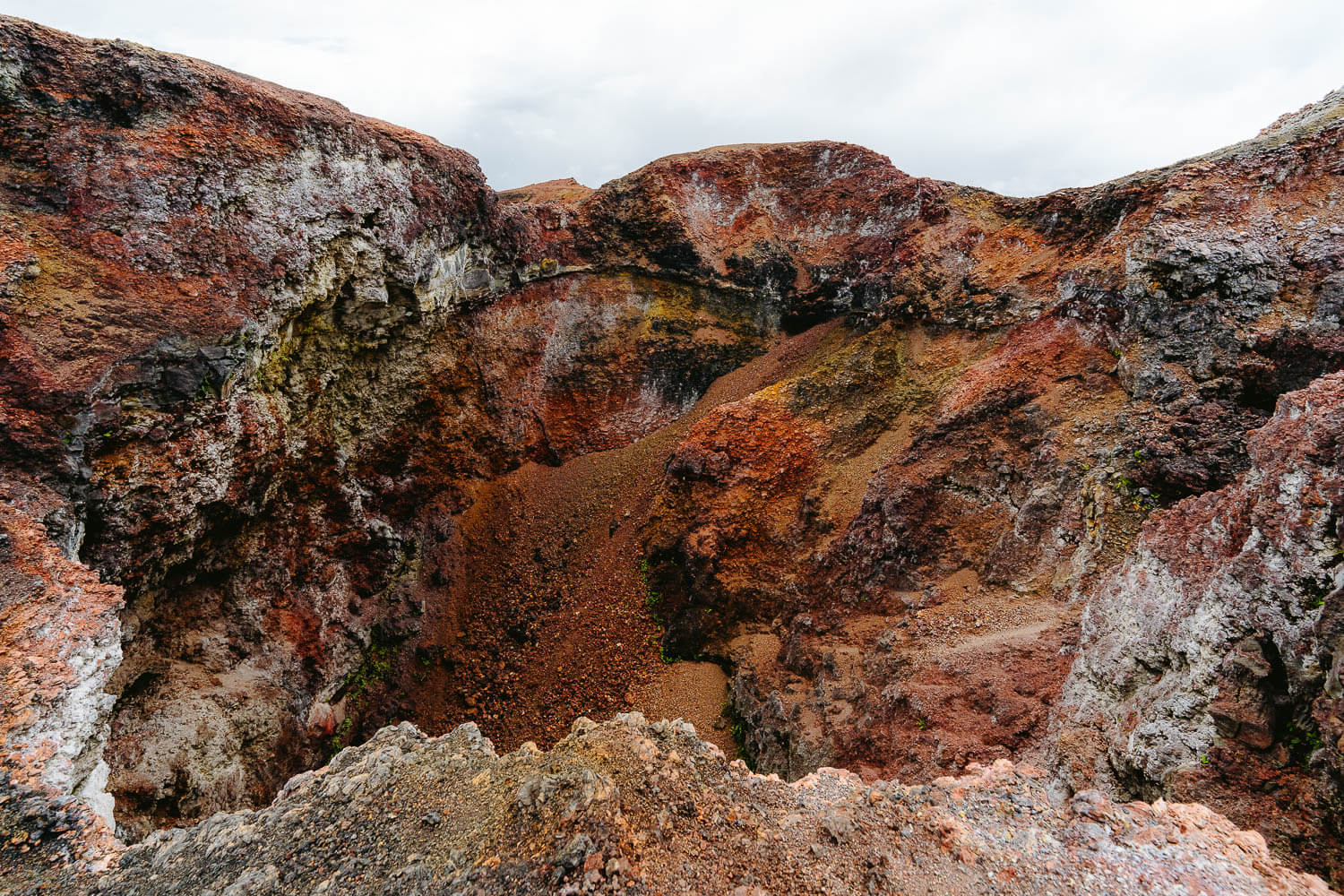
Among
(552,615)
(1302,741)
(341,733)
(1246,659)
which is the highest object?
(1246,659)

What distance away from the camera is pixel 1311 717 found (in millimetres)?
5141

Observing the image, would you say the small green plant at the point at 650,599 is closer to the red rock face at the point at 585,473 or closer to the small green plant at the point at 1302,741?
the red rock face at the point at 585,473

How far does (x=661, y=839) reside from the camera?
5.30m

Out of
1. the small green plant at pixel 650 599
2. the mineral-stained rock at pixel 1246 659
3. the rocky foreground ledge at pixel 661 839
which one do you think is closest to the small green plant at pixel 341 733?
the small green plant at pixel 650 599

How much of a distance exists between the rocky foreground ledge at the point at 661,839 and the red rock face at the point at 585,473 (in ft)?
3.62

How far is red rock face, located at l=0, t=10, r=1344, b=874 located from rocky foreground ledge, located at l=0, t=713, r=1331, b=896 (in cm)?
110

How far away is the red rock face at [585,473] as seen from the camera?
22.0ft

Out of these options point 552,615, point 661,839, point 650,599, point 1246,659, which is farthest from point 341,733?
point 1246,659

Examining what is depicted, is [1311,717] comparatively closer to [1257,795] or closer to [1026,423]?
[1257,795]

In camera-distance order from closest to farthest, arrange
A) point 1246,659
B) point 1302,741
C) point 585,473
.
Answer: point 1302,741 < point 1246,659 < point 585,473

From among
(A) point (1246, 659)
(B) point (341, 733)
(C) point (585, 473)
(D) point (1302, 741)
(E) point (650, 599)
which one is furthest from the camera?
(C) point (585, 473)

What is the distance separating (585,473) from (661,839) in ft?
41.7

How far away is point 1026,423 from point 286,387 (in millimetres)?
14758

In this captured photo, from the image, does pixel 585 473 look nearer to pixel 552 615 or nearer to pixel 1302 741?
pixel 552 615
